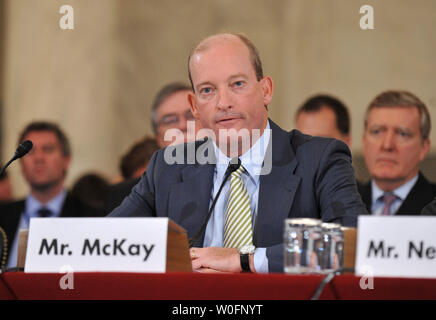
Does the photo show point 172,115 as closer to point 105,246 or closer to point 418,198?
point 418,198

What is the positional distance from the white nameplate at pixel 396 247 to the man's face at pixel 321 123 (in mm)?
2965

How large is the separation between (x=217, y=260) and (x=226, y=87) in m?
0.77

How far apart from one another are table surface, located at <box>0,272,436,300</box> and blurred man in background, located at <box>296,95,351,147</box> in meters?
3.08

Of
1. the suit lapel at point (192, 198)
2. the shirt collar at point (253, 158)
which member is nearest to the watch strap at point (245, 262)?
the suit lapel at point (192, 198)

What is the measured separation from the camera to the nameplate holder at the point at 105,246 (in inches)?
85.7

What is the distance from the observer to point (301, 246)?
7.95 ft

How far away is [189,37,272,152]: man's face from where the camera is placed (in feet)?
10.3

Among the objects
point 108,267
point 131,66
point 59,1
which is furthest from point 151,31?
point 108,267

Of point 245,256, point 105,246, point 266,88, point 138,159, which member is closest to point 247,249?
point 245,256

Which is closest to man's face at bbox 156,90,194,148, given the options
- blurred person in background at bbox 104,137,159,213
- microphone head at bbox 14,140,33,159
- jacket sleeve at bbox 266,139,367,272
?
blurred person in background at bbox 104,137,159,213

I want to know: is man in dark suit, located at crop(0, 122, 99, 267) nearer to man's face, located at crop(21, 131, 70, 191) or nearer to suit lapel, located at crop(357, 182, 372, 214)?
man's face, located at crop(21, 131, 70, 191)

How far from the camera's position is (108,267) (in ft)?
7.17

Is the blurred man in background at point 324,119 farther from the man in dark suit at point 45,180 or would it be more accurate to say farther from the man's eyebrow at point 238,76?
the man's eyebrow at point 238,76

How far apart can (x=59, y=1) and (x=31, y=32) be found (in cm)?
46
